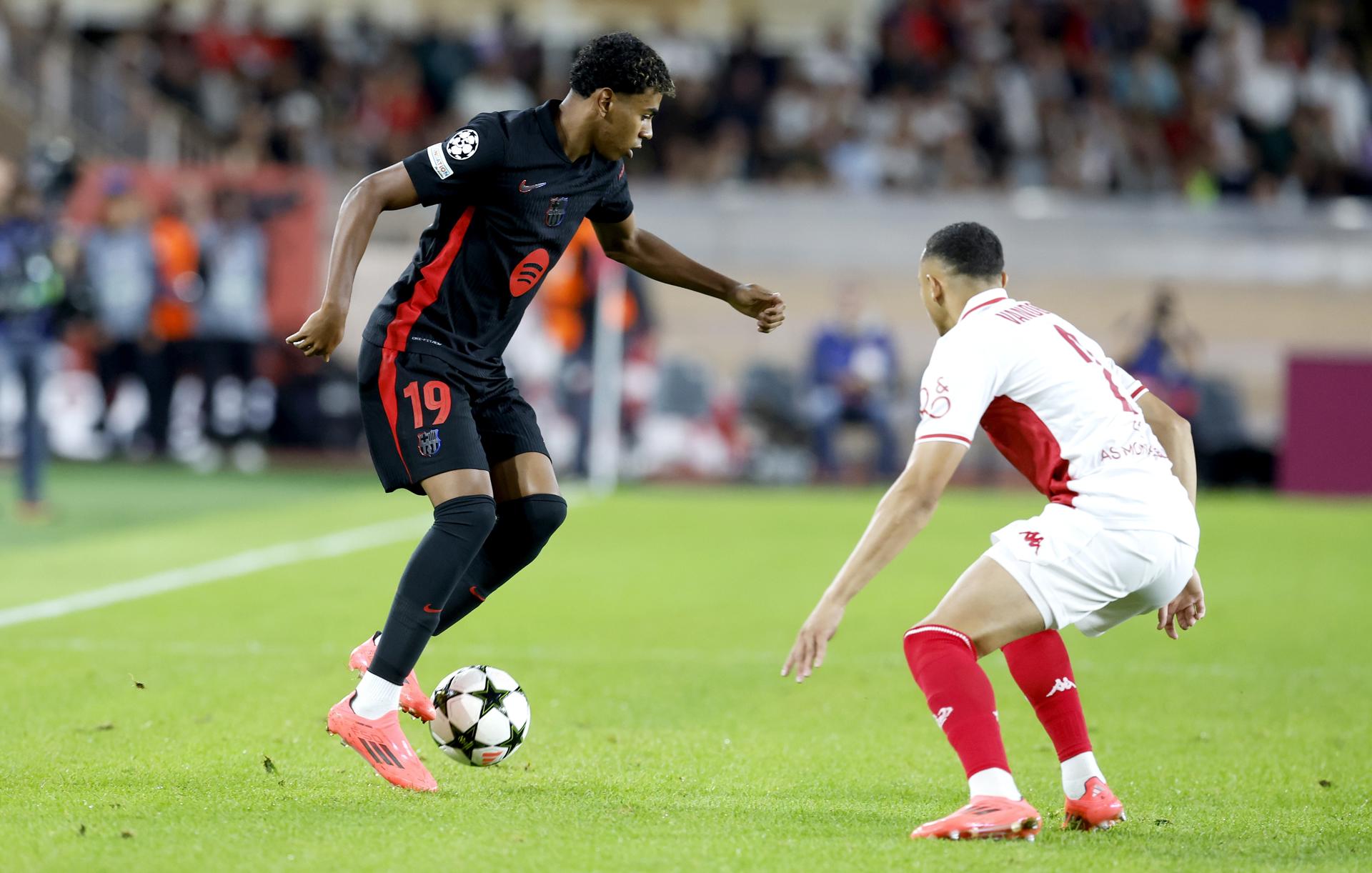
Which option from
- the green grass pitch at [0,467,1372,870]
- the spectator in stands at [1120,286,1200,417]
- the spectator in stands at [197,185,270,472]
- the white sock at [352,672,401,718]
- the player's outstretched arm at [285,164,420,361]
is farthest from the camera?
the spectator in stands at [197,185,270,472]

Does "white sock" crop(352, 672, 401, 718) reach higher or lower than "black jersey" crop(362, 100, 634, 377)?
lower

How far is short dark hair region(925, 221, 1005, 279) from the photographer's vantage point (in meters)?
4.65

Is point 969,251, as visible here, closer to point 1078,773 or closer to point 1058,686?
point 1058,686

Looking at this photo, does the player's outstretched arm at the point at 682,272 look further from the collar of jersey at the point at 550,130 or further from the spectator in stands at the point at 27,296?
the spectator in stands at the point at 27,296

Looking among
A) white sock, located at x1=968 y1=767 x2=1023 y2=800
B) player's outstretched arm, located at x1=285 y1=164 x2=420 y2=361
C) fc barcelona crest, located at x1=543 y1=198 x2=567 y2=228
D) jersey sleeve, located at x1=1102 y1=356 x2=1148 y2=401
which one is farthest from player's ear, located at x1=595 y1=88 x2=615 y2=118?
white sock, located at x1=968 y1=767 x2=1023 y2=800

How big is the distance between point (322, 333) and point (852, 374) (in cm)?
1382

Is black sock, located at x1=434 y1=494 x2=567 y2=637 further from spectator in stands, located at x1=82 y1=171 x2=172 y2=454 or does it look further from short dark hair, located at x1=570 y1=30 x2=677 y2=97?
spectator in stands, located at x1=82 y1=171 x2=172 y2=454

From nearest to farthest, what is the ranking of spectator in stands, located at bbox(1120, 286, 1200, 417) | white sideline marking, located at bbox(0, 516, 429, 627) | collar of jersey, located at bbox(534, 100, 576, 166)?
collar of jersey, located at bbox(534, 100, 576, 166)
white sideline marking, located at bbox(0, 516, 429, 627)
spectator in stands, located at bbox(1120, 286, 1200, 417)

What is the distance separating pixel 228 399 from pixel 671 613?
11.2m

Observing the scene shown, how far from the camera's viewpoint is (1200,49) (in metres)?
24.0

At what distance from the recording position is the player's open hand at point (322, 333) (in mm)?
4645

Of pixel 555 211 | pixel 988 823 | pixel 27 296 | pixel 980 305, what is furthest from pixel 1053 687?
pixel 27 296

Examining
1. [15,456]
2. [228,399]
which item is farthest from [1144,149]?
[15,456]

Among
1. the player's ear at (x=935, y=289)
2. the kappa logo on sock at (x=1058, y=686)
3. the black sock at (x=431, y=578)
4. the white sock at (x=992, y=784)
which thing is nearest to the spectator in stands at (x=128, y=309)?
the black sock at (x=431, y=578)
